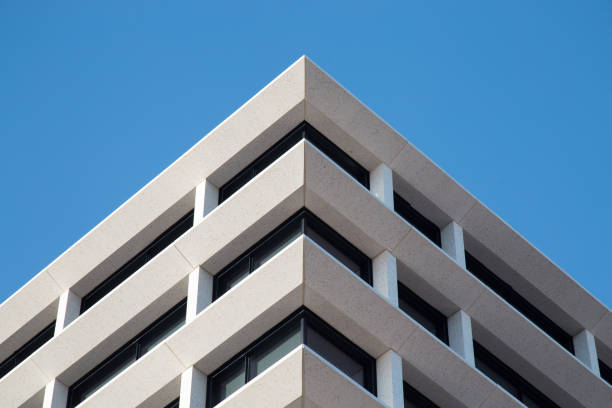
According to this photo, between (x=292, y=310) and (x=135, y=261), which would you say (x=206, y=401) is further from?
(x=135, y=261)

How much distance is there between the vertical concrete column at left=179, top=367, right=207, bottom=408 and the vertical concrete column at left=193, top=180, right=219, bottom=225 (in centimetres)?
426

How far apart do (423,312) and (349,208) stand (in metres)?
3.63

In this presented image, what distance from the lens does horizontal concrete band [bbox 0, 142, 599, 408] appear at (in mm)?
28375

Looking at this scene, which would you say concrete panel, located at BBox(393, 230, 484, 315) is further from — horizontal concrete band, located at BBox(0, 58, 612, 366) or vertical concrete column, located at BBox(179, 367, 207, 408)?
vertical concrete column, located at BBox(179, 367, 207, 408)

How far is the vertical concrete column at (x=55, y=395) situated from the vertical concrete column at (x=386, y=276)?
8.37 metres

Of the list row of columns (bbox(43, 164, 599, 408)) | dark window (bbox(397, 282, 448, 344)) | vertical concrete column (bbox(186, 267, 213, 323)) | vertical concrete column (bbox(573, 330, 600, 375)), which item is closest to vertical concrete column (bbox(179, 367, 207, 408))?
row of columns (bbox(43, 164, 599, 408))

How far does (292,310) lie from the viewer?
87.4ft

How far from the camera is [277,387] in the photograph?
24703 millimetres

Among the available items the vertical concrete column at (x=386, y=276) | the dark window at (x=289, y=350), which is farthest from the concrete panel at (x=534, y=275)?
the dark window at (x=289, y=350)

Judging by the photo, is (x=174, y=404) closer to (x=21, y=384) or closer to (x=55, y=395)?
(x=55, y=395)

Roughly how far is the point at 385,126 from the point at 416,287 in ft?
13.4

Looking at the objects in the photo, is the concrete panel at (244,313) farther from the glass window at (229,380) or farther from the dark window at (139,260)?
the dark window at (139,260)

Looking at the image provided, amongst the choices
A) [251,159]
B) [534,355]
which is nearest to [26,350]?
[251,159]

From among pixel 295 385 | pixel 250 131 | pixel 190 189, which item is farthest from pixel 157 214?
pixel 295 385
